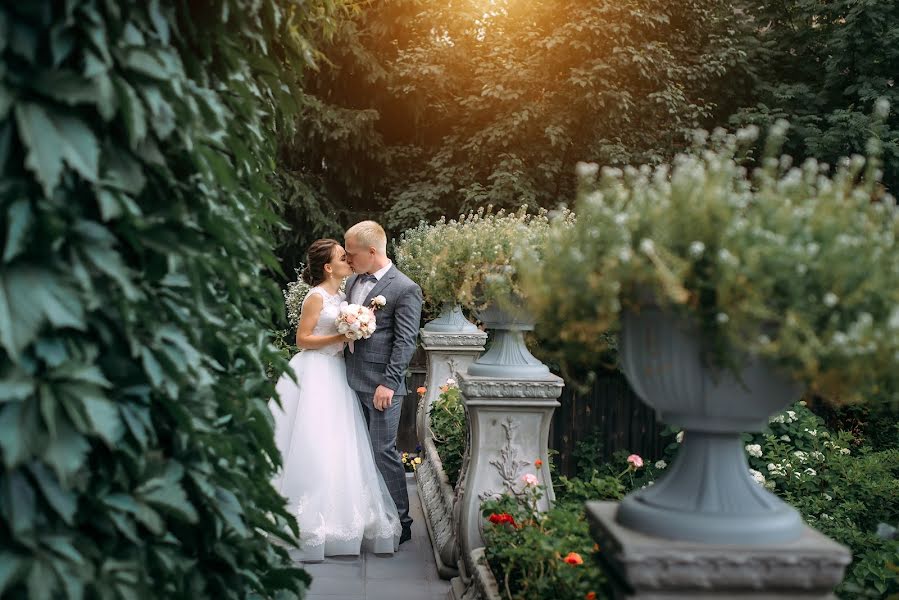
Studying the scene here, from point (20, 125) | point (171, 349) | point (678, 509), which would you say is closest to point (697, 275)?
point (678, 509)

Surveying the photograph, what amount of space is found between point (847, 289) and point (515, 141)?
1530 centimetres

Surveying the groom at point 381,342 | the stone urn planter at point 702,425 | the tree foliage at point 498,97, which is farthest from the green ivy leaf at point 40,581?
the tree foliage at point 498,97

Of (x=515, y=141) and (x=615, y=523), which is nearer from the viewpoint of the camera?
(x=615, y=523)

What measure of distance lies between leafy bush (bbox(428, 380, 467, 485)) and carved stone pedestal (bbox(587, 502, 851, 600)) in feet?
15.1

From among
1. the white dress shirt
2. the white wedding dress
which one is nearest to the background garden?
the white wedding dress

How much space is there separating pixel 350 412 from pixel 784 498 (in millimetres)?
3289

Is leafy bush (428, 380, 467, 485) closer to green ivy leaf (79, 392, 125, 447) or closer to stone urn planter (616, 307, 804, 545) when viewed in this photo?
stone urn planter (616, 307, 804, 545)

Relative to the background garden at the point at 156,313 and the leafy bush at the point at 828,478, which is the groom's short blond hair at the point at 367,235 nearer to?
the background garden at the point at 156,313

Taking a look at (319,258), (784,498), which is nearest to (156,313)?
(319,258)

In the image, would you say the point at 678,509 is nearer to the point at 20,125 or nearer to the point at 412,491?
the point at 20,125

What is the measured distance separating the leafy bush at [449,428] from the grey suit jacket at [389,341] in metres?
0.74

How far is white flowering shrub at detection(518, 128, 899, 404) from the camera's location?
6.77ft

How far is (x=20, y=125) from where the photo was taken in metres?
1.85

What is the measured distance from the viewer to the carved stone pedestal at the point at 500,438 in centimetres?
531
